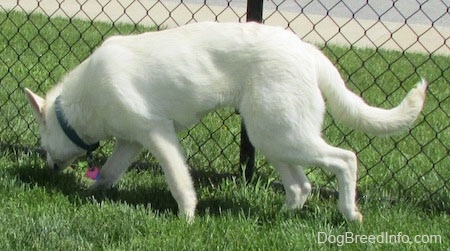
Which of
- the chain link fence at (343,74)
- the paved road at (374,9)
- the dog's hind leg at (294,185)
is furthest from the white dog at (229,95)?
the paved road at (374,9)

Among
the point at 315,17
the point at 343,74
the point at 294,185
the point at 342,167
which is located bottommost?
the point at 315,17

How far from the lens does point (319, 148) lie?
4133mm

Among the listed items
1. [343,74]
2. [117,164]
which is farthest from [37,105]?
[343,74]

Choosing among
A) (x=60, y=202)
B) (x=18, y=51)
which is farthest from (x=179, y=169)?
(x=18, y=51)

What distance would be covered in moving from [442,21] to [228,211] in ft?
23.2

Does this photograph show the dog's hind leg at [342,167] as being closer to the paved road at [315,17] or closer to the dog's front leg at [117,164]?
the dog's front leg at [117,164]

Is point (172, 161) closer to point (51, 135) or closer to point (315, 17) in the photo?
point (51, 135)

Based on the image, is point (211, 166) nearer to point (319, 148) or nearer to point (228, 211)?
point (228, 211)

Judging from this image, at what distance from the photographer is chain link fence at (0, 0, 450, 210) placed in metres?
5.13

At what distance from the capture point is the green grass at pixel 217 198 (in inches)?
157

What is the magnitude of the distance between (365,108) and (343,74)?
10.3ft

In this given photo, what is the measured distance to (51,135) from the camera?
4680 millimetres

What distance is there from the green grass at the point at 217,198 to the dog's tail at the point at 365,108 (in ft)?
1.53

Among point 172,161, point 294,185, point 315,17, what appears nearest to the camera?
point 172,161
